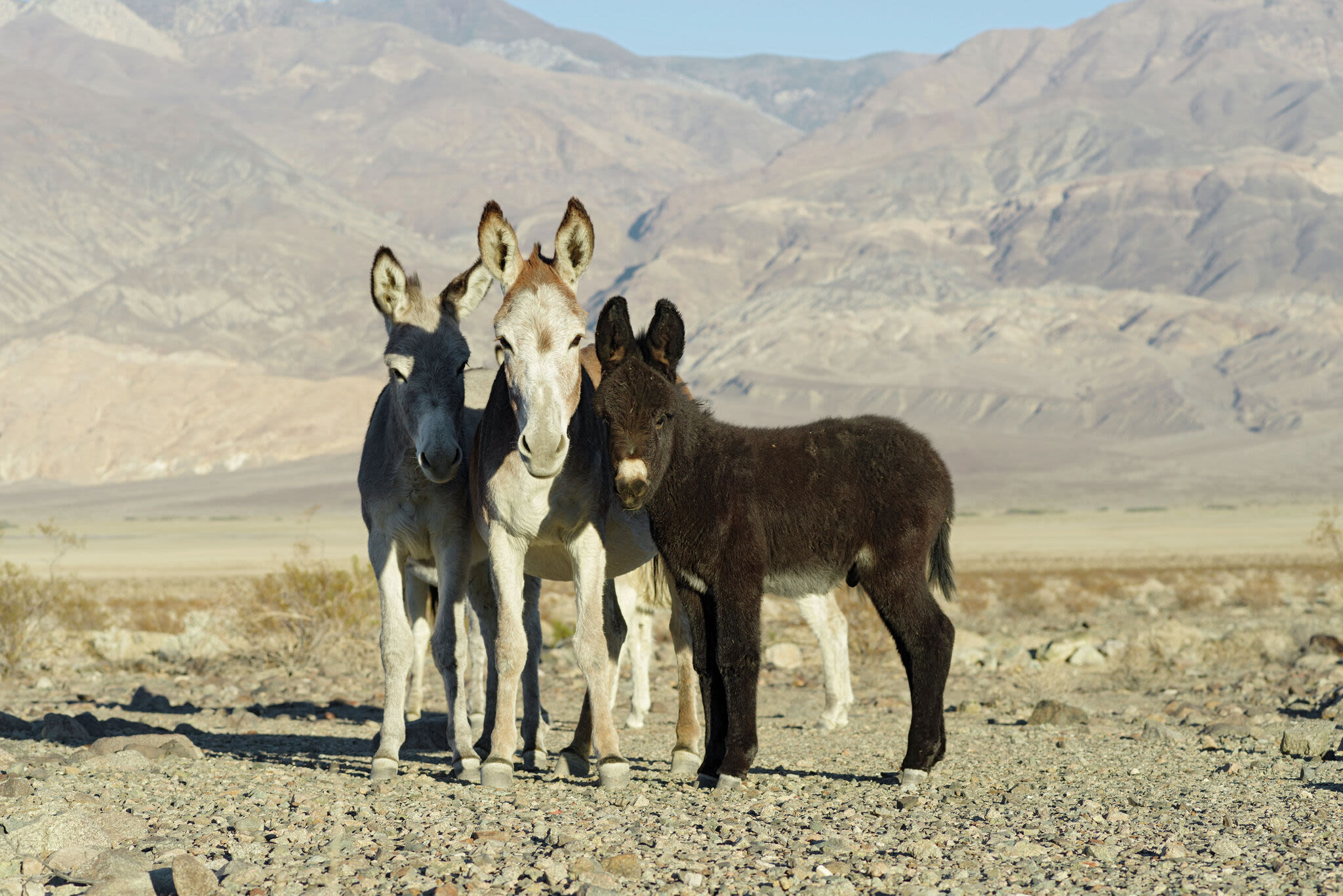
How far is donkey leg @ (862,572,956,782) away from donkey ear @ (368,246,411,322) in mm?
3764

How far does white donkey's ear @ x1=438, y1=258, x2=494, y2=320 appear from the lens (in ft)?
29.3

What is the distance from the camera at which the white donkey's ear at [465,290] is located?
8.92 m

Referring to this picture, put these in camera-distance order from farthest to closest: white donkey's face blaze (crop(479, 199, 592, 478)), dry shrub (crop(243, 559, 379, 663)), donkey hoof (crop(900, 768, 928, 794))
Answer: dry shrub (crop(243, 559, 379, 663)) → donkey hoof (crop(900, 768, 928, 794)) → white donkey's face blaze (crop(479, 199, 592, 478))

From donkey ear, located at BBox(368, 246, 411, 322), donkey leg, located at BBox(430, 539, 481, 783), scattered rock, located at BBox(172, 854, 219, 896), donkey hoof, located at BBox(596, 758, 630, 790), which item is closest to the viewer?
scattered rock, located at BBox(172, 854, 219, 896)

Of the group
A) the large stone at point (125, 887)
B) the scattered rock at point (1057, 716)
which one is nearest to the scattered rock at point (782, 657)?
the scattered rock at point (1057, 716)

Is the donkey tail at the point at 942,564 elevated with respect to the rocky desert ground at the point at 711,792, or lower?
elevated

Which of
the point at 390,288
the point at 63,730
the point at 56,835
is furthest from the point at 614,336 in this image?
the point at 63,730

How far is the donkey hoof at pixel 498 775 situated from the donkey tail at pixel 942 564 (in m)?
3.07

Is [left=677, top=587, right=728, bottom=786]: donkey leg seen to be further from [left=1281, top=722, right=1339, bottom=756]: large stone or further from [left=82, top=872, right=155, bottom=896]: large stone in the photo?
[left=1281, top=722, right=1339, bottom=756]: large stone

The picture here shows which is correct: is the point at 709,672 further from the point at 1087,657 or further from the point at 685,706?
the point at 1087,657

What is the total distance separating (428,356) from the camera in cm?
859

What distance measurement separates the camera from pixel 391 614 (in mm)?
8602

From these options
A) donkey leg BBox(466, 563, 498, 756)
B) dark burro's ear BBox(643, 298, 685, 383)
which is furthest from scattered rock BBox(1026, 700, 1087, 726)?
dark burro's ear BBox(643, 298, 685, 383)

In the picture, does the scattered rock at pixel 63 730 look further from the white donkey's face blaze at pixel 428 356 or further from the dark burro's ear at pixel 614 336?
the dark burro's ear at pixel 614 336
